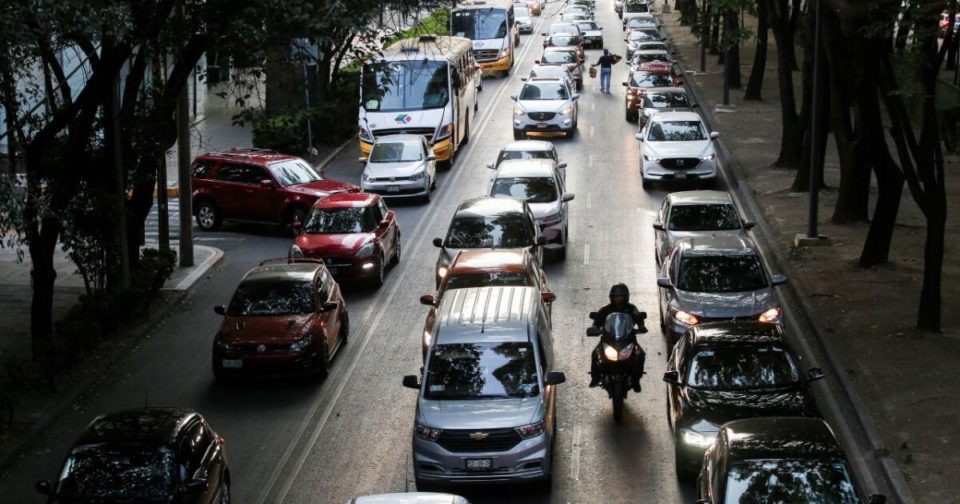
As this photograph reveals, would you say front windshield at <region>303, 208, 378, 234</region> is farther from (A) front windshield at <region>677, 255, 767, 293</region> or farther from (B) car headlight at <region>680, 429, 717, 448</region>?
(B) car headlight at <region>680, 429, 717, 448</region>

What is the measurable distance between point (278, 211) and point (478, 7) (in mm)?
29537

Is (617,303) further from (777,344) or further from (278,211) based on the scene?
(278,211)

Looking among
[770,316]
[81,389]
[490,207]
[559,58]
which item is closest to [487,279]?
[490,207]

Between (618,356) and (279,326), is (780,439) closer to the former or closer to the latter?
(618,356)

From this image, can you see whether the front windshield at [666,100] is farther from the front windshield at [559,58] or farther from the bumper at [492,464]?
the bumper at [492,464]

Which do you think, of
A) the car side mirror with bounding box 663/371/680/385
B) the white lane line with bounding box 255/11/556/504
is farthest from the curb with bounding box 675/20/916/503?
the white lane line with bounding box 255/11/556/504

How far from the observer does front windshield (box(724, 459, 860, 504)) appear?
37.2 feet

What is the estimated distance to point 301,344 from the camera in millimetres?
19250

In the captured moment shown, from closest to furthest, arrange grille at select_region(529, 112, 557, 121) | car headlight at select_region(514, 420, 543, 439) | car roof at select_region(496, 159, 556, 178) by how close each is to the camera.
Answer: car headlight at select_region(514, 420, 543, 439) → car roof at select_region(496, 159, 556, 178) → grille at select_region(529, 112, 557, 121)

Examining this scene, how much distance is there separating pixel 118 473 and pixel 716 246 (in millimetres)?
10789

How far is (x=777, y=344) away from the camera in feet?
51.6

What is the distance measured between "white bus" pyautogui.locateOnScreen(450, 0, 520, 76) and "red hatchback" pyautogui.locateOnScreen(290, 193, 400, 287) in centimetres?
2935

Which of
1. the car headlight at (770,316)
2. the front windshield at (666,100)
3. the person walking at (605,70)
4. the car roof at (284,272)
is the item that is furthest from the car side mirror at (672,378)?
the person walking at (605,70)

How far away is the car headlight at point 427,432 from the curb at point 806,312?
16.4 feet
